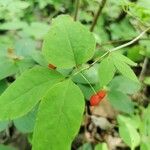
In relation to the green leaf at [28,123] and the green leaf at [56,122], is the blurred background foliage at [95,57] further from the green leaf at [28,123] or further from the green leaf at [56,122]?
the green leaf at [56,122]

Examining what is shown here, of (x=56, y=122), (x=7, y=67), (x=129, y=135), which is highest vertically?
(x=56, y=122)

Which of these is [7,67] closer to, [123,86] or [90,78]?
[90,78]

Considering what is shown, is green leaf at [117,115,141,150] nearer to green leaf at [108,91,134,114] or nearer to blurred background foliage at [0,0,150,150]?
blurred background foliage at [0,0,150,150]

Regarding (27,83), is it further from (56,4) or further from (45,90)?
(56,4)

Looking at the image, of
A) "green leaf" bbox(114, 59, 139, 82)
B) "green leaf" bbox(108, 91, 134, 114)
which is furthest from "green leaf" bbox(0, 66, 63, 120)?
"green leaf" bbox(108, 91, 134, 114)

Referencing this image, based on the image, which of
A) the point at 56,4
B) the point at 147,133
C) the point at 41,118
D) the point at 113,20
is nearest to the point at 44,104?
the point at 41,118

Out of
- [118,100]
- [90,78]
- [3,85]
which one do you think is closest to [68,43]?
[90,78]
